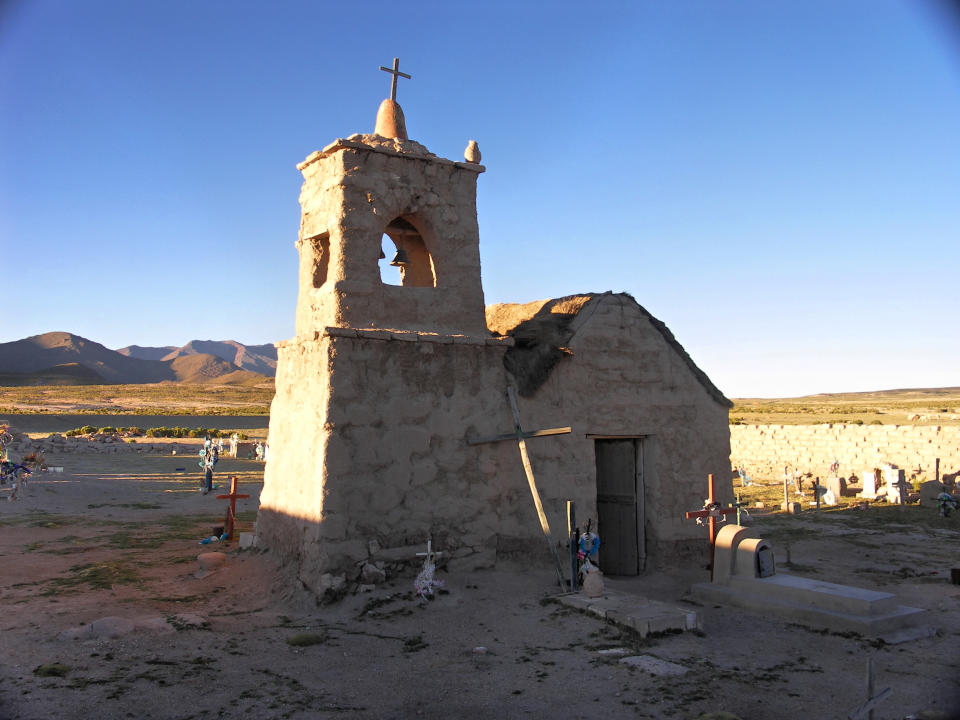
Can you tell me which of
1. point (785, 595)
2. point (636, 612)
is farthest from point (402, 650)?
point (785, 595)

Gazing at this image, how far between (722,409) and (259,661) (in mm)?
8921

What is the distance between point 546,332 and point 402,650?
6.05 m

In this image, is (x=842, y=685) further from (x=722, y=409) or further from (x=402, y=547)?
(x=722, y=409)

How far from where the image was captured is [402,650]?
7.53 m

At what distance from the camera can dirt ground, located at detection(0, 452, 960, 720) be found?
6023mm

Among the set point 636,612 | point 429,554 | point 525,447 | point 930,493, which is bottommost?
point 930,493

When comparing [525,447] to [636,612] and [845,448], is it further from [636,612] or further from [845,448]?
[845,448]

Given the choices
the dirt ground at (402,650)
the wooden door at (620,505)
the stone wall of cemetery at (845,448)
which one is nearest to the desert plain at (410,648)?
the dirt ground at (402,650)

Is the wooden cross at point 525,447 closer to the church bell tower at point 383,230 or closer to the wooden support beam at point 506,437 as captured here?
the wooden support beam at point 506,437

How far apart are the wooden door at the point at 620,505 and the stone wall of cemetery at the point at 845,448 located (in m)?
15.0

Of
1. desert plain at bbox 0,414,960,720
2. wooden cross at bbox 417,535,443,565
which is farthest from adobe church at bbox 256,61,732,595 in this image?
desert plain at bbox 0,414,960,720

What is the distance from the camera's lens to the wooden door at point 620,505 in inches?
464

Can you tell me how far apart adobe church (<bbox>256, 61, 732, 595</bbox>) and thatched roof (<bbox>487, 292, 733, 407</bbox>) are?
0.12 ft

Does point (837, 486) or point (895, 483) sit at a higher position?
point (895, 483)
